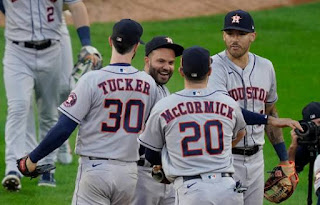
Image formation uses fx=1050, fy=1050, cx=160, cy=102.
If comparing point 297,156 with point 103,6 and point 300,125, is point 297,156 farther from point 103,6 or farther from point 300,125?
point 103,6

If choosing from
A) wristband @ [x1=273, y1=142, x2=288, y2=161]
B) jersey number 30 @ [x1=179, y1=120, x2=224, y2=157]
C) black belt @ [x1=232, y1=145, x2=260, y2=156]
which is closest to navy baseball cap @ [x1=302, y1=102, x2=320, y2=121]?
wristband @ [x1=273, y1=142, x2=288, y2=161]

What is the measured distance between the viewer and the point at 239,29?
765 cm

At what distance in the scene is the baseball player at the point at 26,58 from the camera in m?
9.53

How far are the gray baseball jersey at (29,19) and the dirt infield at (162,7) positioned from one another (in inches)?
365

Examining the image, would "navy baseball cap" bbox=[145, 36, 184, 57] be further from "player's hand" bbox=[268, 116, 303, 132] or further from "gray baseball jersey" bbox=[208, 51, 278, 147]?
"player's hand" bbox=[268, 116, 303, 132]

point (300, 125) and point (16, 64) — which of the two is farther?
point (16, 64)

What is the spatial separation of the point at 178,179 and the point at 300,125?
3.80 ft

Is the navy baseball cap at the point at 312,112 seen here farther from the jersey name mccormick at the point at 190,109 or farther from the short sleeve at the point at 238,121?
the jersey name mccormick at the point at 190,109

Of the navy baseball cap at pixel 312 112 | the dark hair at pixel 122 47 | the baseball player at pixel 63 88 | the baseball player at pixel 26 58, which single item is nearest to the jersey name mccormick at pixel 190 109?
the dark hair at pixel 122 47

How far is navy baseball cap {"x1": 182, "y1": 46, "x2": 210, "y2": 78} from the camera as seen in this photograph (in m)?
6.66

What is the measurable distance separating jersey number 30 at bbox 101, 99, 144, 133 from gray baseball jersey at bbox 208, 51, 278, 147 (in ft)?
2.30

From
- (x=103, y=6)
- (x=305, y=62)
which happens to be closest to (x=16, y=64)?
(x=305, y=62)

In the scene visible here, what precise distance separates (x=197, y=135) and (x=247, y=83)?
3.93 ft

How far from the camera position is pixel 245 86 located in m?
7.66
